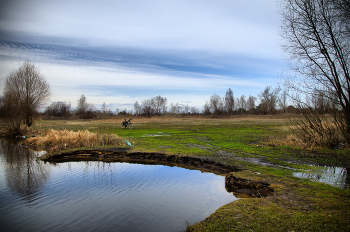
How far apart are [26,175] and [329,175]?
1297 centimetres

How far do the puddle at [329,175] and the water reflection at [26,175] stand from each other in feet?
32.0

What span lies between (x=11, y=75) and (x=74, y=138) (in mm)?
25358

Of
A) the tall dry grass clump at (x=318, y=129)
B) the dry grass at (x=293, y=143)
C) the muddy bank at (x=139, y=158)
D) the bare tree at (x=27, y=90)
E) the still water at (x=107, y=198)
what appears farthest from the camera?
the bare tree at (x=27, y=90)

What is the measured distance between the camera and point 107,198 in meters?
6.89

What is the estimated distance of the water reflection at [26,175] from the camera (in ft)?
24.9

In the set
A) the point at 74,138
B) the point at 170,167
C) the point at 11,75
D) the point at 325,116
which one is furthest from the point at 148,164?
the point at 11,75

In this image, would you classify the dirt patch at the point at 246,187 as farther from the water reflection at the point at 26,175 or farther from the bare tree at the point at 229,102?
the bare tree at the point at 229,102

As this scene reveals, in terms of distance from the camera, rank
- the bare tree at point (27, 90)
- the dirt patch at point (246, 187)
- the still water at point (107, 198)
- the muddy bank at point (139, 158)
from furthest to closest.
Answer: the bare tree at point (27, 90)
the muddy bank at point (139, 158)
the dirt patch at point (246, 187)
the still water at point (107, 198)

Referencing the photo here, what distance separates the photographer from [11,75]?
32.2m

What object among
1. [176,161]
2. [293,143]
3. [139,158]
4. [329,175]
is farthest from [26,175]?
[293,143]

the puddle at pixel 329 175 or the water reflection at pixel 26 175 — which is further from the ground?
the puddle at pixel 329 175

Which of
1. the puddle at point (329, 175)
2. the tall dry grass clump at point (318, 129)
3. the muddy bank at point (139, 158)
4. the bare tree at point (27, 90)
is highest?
the bare tree at point (27, 90)

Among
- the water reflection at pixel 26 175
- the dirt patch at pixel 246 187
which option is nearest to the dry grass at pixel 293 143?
the dirt patch at pixel 246 187

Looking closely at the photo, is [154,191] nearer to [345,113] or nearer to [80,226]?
[80,226]
